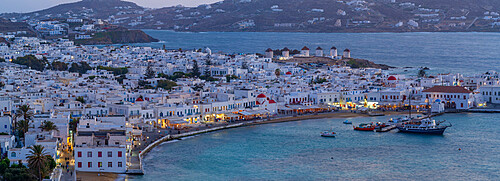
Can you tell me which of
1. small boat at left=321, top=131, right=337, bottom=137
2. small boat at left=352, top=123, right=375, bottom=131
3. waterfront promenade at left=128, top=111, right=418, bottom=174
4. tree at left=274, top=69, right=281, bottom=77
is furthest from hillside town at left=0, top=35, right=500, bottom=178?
small boat at left=321, top=131, right=337, bottom=137

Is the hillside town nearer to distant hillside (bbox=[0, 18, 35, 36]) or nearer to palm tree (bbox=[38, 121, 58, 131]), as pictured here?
palm tree (bbox=[38, 121, 58, 131])

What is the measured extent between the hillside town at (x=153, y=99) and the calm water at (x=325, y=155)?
67.4 inches

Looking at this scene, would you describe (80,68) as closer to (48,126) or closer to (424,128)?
(48,126)

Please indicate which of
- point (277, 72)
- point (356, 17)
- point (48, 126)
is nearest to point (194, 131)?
point (48, 126)

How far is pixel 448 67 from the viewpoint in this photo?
70.1m

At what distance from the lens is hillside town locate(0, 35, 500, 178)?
2414 centimetres

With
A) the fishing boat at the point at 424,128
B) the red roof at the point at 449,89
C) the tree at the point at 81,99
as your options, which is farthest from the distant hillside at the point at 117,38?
the fishing boat at the point at 424,128

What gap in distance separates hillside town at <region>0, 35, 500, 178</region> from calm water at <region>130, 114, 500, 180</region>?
1.71 m

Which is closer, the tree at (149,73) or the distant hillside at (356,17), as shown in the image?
the tree at (149,73)

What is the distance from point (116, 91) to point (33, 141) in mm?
14489

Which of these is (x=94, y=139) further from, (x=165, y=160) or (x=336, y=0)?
(x=336, y=0)

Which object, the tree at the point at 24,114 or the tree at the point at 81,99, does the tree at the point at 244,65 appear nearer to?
the tree at the point at 81,99

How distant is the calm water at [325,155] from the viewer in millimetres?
23984

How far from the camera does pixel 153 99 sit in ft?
118
